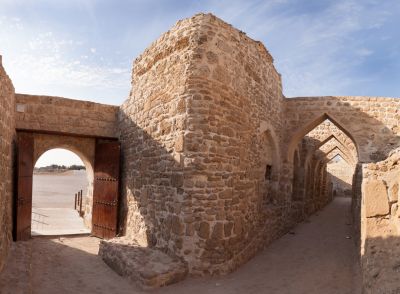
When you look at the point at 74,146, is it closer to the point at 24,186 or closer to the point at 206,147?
the point at 24,186

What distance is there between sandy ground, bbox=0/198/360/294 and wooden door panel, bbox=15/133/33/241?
348 millimetres

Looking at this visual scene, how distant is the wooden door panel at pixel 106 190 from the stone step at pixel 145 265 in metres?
1.72

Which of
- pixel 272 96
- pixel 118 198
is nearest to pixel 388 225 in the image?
pixel 272 96

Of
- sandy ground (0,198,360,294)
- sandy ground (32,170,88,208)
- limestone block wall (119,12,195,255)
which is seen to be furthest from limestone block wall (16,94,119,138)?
sandy ground (32,170,88,208)

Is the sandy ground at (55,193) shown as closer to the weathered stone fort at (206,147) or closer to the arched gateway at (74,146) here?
the arched gateway at (74,146)

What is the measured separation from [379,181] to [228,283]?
2799mm

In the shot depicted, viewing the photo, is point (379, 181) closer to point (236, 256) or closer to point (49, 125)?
Result: point (236, 256)

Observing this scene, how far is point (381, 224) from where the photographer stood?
3211 millimetres

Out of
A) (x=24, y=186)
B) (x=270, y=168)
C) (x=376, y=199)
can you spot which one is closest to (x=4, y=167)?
(x=24, y=186)

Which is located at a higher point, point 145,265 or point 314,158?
point 314,158

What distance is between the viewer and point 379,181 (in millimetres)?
3385

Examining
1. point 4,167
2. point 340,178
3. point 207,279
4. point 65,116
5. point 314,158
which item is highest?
point 65,116

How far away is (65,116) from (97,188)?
2.03 m

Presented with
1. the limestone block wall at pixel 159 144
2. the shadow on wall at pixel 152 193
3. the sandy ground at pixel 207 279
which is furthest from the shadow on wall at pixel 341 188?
the limestone block wall at pixel 159 144
